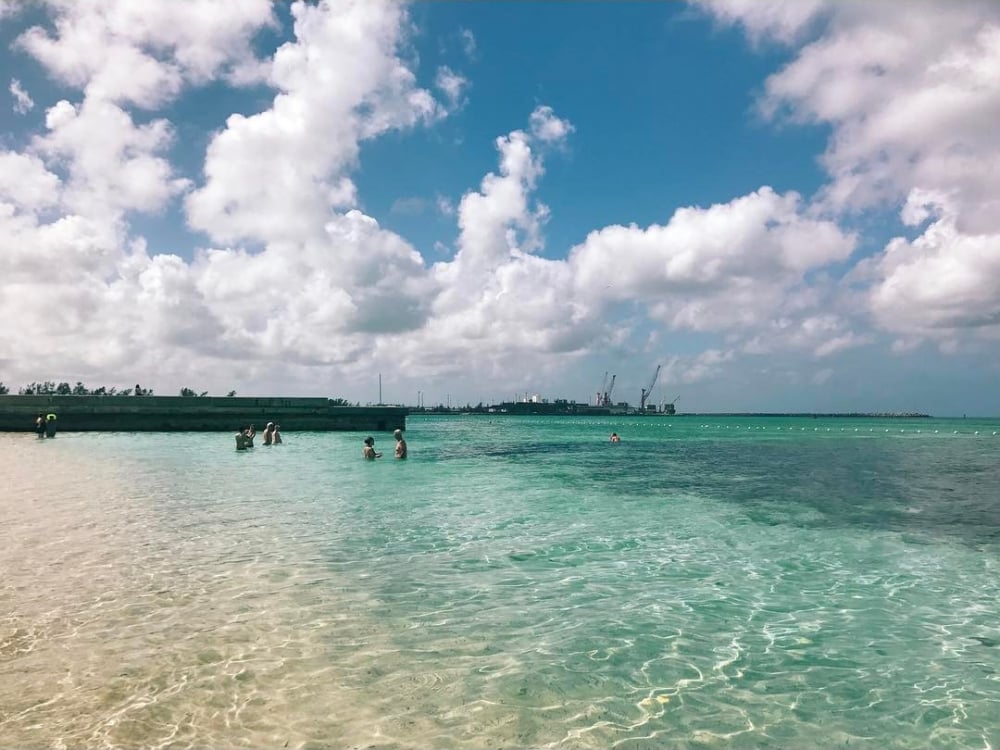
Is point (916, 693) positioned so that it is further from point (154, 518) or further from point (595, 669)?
point (154, 518)

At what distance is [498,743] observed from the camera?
5086 millimetres

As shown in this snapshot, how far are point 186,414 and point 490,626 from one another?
6632 centimetres

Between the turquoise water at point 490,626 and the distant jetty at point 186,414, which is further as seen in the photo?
the distant jetty at point 186,414

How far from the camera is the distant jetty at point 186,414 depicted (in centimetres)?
6016

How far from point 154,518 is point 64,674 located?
32.3 feet

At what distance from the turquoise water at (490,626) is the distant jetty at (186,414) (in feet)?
167

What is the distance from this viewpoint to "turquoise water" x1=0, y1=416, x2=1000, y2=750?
540 cm

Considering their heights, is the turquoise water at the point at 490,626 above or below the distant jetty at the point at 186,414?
below

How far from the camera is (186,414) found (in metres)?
64.8

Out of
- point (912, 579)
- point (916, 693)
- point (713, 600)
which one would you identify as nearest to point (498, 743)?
point (916, 693)

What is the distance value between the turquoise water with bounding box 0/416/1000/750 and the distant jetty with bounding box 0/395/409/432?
51001 millimetres

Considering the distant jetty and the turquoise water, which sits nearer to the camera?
the turquoise water

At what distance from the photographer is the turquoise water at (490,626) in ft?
17.7

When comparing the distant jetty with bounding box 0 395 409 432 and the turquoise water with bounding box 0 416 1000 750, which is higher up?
the distant jetty with bounding box 0 395 409 432
